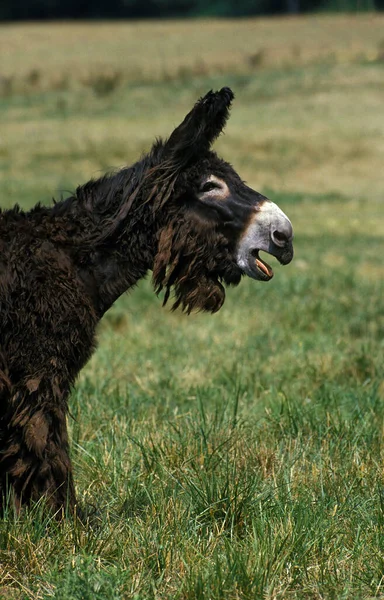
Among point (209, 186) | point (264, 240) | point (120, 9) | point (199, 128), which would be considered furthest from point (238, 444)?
point (120, 9)

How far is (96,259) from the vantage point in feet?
13.1

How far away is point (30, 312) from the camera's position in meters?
3.70

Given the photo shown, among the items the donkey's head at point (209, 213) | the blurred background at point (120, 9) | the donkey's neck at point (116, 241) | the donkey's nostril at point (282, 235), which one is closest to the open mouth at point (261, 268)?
the donkey's head at point (209, 213)

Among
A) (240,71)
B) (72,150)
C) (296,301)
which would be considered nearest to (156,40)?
(240,71)

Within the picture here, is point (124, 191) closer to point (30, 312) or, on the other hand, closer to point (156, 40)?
point (30, 312)

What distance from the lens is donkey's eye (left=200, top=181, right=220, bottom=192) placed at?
395 cm

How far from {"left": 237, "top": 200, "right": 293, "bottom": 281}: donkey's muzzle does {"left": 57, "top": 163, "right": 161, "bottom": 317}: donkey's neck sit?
0.37 metres

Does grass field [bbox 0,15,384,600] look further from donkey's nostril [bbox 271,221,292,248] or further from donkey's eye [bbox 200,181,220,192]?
A: donkey's nostril [bbox 271,221,292,248]

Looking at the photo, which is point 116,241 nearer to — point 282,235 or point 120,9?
point 282,235

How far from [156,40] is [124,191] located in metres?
44.7

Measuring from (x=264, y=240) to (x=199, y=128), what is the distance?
514mm

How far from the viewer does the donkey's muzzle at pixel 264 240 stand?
3.84m

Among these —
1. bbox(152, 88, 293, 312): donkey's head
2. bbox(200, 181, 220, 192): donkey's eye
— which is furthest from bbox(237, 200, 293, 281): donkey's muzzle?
bbox(200, 181, 220, 192): donkey's eye

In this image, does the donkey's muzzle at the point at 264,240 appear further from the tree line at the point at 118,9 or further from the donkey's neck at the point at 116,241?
the tree line at the point at 118,9
